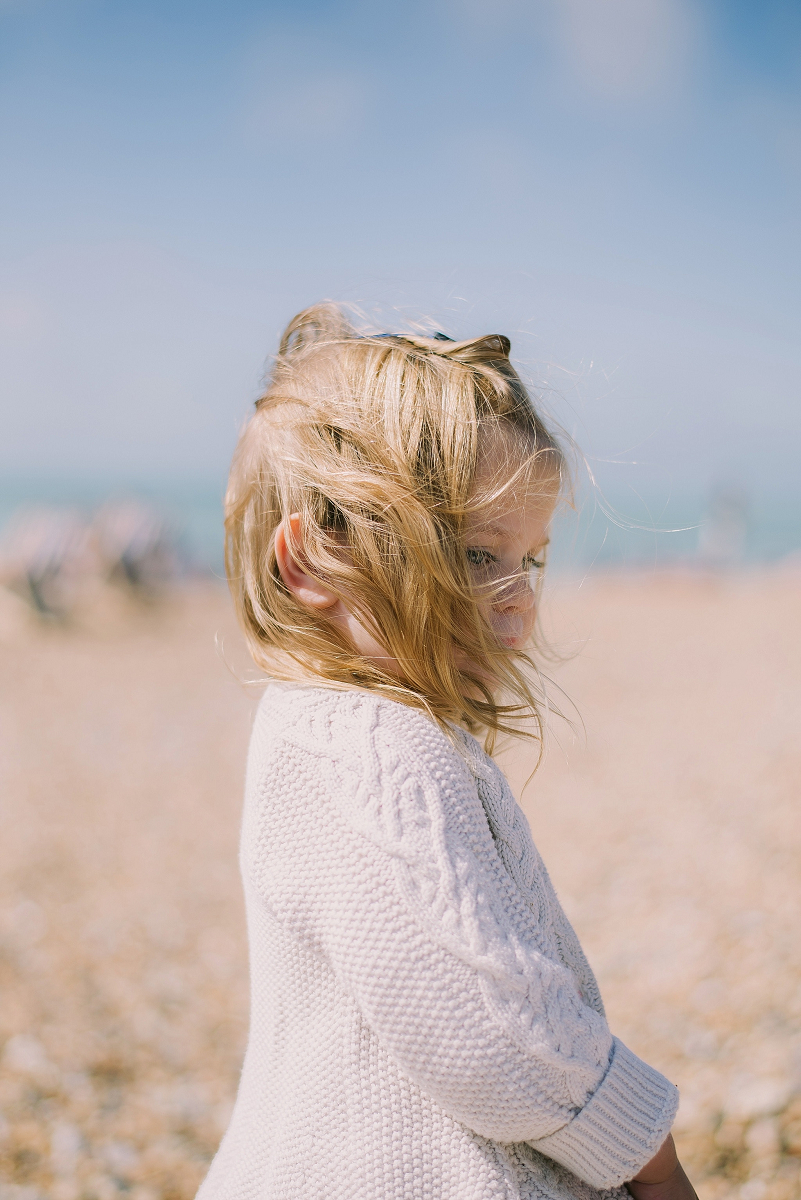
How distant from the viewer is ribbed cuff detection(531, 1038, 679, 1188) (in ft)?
3.71

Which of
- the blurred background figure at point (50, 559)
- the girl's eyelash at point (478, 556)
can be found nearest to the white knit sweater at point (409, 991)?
the girl's eyelash at point (478, 556)

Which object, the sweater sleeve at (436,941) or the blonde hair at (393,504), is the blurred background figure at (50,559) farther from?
the sweater sleeve at (436,941)

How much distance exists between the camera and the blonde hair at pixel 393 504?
1.27 m

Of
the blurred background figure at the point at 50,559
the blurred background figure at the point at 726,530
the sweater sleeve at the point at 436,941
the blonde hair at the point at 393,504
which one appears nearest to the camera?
the sweater sleeve at the point at 436,941

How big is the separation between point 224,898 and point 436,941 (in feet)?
14.1

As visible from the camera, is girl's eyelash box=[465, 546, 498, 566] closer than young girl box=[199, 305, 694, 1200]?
No

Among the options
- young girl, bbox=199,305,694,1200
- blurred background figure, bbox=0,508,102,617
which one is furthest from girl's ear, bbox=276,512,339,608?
blurred background figure, bbox=0,508,102,617

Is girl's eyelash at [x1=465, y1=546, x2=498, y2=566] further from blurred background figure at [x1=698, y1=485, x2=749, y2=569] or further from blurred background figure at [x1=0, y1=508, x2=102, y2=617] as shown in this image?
blurred background figure at [x1=698, y1=485, x2=749, y2=569]

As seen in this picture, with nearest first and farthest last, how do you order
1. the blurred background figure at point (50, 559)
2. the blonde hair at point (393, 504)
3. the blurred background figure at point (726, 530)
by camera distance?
the blonde hair at point (393, 504)
the blurred background figure at point (50, 559)
the blurred background figure at point (726, 530)

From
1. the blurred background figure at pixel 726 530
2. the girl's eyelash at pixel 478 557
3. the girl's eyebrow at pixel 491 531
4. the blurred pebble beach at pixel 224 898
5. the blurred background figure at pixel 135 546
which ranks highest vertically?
the girl's eyebrow at pixel 491 531

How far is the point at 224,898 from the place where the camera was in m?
4.96

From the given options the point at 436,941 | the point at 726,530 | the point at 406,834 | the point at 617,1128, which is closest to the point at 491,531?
the point at 406,834

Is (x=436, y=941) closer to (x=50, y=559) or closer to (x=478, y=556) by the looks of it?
(x=478, y=556)

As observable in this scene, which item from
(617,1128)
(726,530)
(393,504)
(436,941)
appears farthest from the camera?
(726,530)
